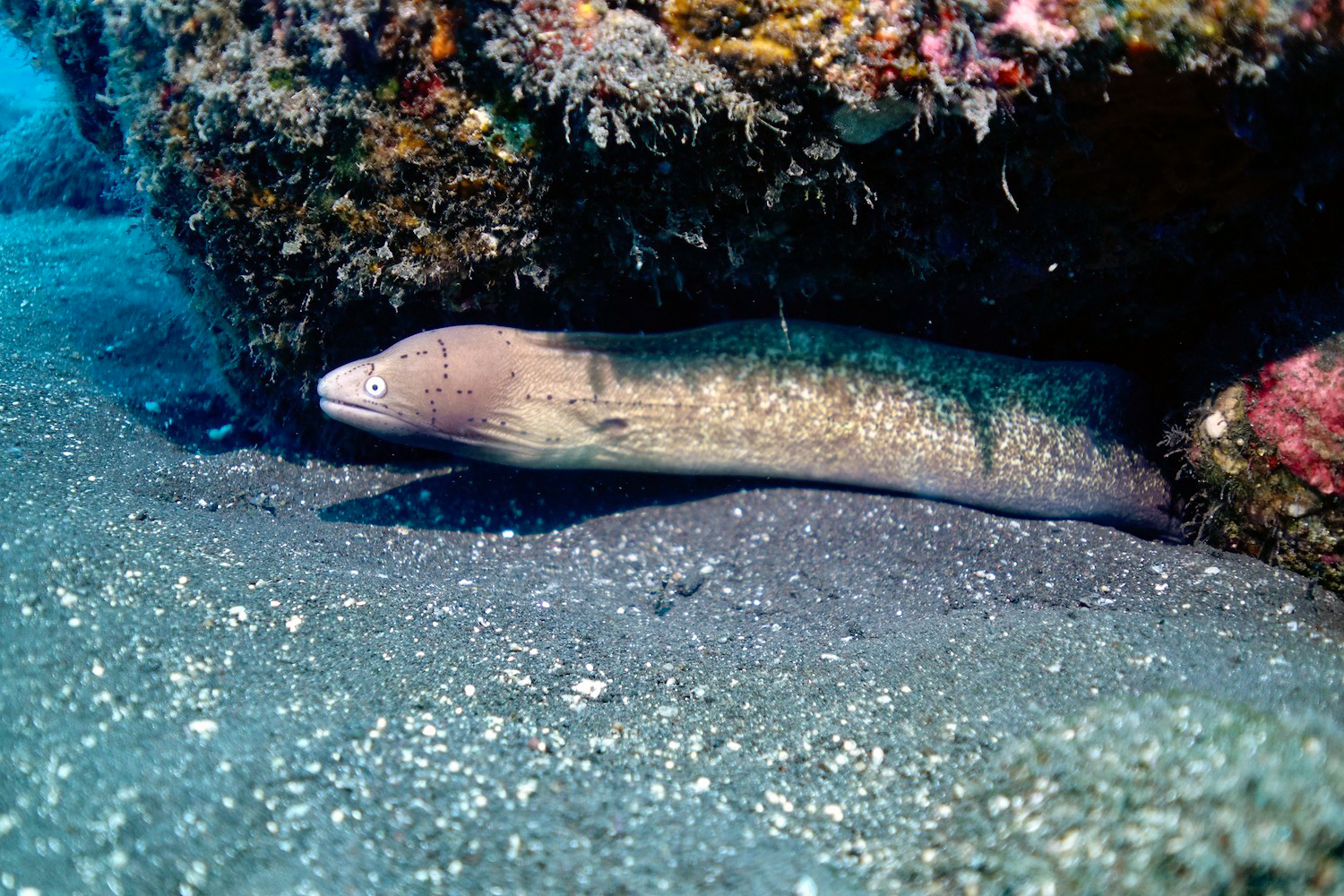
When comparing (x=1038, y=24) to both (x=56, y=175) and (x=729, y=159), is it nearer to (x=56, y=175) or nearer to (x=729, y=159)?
(x=729, y=159)

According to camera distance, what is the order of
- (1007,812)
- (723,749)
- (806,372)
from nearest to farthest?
(1007,812), (723,749), (806,372)

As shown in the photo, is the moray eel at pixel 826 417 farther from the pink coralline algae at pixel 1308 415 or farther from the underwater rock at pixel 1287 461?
the pink coralline algae at pixel 1308 415

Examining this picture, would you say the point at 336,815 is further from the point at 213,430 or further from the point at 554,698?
the point at 213,430

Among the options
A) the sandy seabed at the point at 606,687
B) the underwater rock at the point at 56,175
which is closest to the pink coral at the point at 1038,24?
the sandy seabed at the point at 606,687

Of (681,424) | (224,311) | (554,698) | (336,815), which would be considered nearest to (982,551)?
(681,424)

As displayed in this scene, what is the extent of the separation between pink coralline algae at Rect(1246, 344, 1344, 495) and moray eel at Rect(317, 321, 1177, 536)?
2.26 feet

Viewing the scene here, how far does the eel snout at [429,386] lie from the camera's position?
3.08 m

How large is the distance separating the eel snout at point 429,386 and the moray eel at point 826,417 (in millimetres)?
18

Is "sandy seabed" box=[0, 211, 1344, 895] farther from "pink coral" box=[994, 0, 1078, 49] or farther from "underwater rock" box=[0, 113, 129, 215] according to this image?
"underwater rock" box=[0, 113, 129, 215]

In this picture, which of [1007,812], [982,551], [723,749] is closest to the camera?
[1007,812]

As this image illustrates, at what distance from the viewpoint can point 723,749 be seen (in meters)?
2.04

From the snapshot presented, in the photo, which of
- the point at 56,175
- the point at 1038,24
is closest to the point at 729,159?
the point at 1038,24

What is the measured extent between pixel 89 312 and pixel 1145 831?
659 cm

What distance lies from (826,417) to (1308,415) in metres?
2.08
